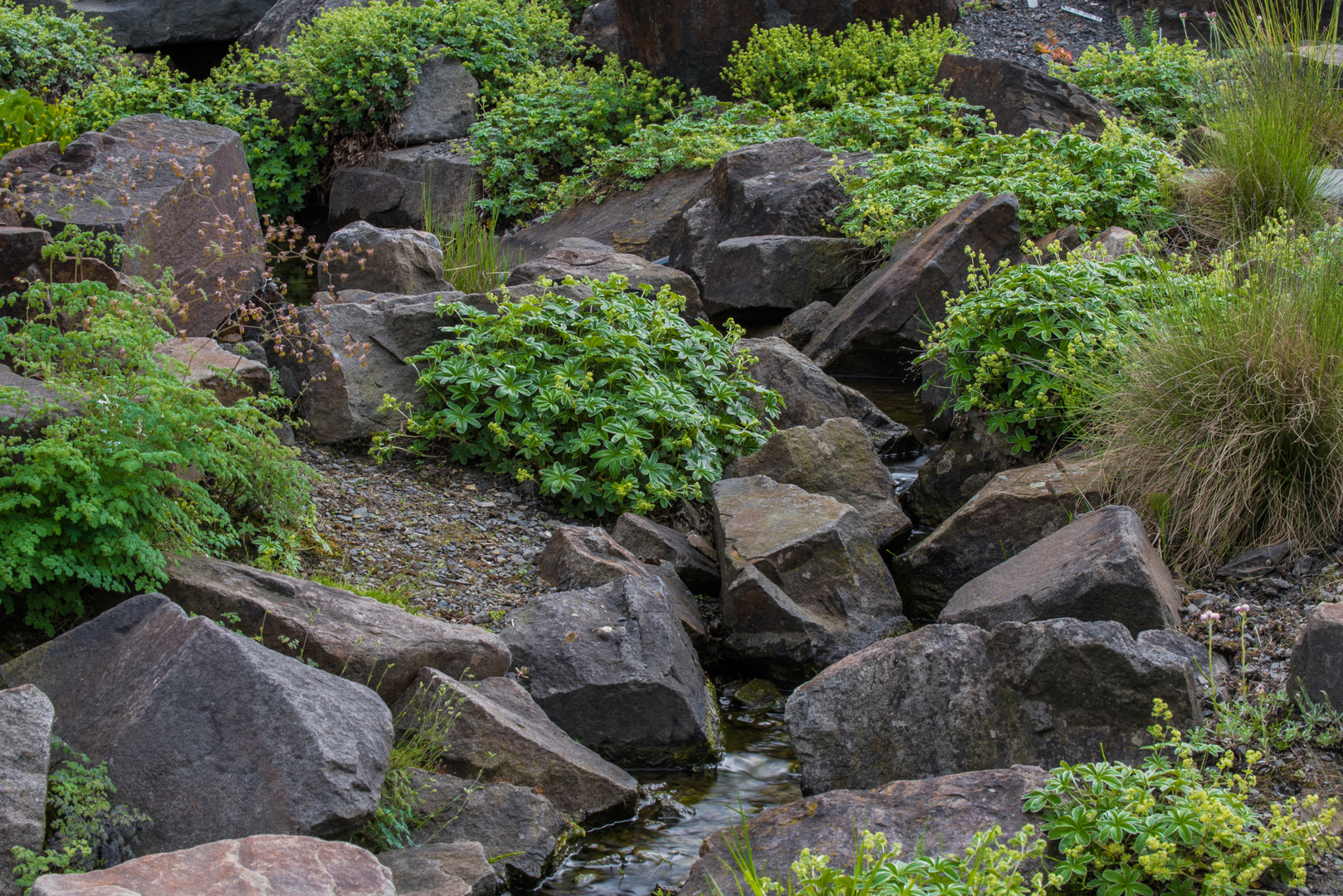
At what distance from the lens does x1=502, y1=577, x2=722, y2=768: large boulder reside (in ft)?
12.7

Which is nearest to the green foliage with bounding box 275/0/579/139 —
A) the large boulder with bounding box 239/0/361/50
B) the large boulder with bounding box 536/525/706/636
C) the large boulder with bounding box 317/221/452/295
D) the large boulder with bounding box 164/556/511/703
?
the large boulder with bounding box 239/0/361/50

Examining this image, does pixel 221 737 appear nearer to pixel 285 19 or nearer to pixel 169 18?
pixel 285 19

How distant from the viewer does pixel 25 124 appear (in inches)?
336

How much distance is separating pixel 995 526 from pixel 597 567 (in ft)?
6.00

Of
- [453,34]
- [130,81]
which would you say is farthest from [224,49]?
[453,34]

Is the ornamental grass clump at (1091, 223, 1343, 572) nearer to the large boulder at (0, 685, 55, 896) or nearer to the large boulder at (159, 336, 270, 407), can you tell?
the large boulder at (159, 336, 270, 407)

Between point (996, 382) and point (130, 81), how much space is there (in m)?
11.5

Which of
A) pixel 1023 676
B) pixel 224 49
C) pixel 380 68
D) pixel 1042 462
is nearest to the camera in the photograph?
pixel 1023 676

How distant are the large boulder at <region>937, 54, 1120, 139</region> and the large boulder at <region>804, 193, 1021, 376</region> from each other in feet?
10.4

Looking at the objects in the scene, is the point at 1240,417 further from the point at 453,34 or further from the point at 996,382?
the point at 453,34

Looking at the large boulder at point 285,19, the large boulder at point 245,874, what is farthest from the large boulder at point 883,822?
the large boulder at point 285,19

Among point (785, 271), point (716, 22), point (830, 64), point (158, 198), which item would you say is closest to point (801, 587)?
point (158, 198)

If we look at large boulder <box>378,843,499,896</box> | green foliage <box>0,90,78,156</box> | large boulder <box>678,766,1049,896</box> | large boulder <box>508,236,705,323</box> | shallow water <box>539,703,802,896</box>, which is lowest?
shallow water <box>539,703,802,896</box>

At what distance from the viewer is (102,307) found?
12.7 feet
